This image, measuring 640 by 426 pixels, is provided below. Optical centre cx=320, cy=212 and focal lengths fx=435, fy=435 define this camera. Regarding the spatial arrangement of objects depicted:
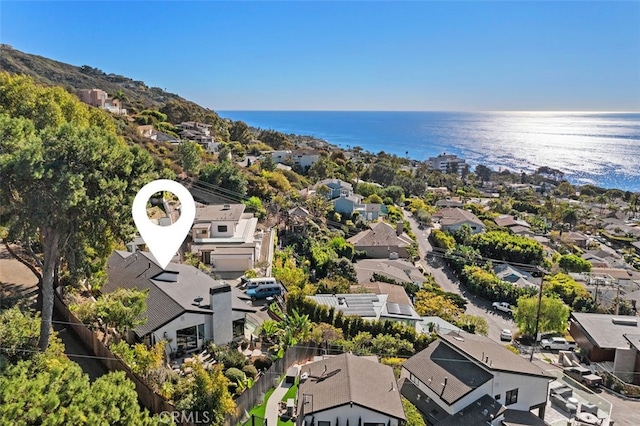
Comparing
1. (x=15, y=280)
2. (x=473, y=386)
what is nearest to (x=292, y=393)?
(x=473, y=386)

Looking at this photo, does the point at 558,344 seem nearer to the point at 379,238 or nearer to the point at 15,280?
the point at 379,238

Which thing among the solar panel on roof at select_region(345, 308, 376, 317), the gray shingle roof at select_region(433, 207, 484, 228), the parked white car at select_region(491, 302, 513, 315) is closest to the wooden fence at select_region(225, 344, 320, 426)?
the solar panel on roof at select_region(345, 308, 376, 317)

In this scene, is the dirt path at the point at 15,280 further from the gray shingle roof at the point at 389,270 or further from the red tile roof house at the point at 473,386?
the gray shingle roof at the point at 389,270

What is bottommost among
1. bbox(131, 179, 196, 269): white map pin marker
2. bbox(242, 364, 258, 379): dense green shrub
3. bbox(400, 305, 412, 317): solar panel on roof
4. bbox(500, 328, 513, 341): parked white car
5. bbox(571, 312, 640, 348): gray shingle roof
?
bbox(500, 328, 513, 341): parked white car

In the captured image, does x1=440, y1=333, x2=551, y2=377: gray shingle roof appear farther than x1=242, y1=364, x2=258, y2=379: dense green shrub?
Yes

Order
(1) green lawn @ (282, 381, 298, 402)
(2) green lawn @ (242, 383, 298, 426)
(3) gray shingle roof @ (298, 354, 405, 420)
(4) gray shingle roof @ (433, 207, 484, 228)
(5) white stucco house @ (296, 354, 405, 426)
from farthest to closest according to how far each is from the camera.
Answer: (4) gray shingle roof @ (433, 207, 484, 228), (1) green lawn @ (282, 381, 298, 402), (2) green lawn @ (242, 383, 298, 426), (3) gray shingle roof @ (298, 354, 405, 420), (5) white stucco house @ (296, 354, 405, 426)

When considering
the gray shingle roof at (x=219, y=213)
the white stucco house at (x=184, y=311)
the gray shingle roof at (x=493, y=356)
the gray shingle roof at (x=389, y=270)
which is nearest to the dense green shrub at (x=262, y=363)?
the white stucco house at (x=184, y=311)

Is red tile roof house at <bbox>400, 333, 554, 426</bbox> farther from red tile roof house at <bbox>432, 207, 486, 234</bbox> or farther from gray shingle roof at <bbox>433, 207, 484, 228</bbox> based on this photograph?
gray shingle roof at <bbox>433, 207, 484, 228</bbox>
